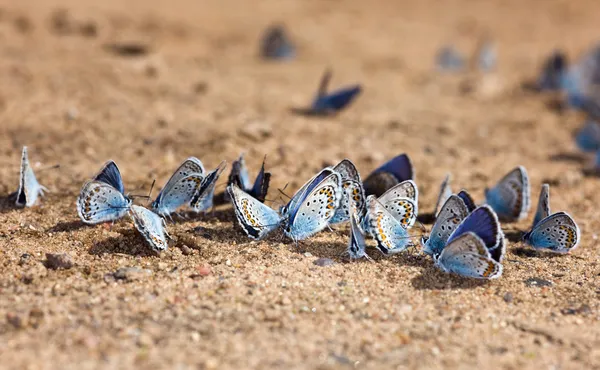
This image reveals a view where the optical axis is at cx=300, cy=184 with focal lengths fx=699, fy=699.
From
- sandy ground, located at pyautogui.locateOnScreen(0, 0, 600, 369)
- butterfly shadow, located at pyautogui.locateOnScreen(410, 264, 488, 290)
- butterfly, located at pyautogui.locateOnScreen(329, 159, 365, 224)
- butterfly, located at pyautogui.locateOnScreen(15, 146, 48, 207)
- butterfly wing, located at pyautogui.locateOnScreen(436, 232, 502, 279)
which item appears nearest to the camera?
sandy ground, located at pyautogui.locateOnScreen(0, 0, 600, 369)

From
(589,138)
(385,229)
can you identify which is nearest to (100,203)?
(385,229)

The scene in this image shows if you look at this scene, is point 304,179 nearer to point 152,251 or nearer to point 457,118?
point 152,251

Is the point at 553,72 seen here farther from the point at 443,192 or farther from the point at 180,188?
the point at 180,188

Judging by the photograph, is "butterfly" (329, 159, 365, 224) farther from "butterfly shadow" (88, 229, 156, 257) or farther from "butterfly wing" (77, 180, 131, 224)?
"butterfly wing" (77, 180, 131, 224)

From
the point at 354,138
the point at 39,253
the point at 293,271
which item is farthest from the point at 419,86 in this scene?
the point at 39,253

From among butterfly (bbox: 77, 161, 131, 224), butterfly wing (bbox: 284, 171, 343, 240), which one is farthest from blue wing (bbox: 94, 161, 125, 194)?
butterfly wing (bbox: 284, 171, 343, 240)

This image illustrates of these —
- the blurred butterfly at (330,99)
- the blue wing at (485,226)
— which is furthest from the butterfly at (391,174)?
the blurred butterfly at (330,99)

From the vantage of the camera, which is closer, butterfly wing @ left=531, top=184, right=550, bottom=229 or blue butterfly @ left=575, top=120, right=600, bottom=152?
butterfly wing @ left=531, top=184, right=550, bottom=229
